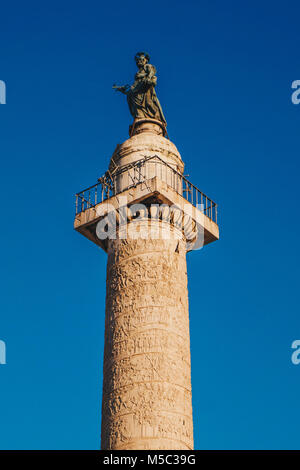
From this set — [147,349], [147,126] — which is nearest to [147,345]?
[147,349]

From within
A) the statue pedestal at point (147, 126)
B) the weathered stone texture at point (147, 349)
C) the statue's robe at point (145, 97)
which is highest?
the statue's robe at point (145, 97)

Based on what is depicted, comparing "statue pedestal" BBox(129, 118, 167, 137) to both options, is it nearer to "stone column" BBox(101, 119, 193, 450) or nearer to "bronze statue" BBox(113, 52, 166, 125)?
"bronze statue" BBox(113, 52, 166, 125)

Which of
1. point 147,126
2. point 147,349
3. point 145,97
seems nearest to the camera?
point 147,349

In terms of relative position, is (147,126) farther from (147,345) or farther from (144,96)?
(147,345)

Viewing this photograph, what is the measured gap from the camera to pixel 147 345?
15.9 meters

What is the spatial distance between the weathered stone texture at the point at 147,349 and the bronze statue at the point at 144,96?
3941 millimetres

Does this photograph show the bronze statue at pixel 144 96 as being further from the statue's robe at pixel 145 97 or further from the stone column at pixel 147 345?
the stone column at pixel 147 345

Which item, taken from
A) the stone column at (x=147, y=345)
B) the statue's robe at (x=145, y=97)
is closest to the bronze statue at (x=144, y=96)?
the statue's robe at (x=145, y=97)

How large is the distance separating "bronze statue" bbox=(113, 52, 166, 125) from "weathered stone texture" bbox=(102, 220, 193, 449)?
3941mm

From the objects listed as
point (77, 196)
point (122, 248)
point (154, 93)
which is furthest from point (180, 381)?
point (154, 93)

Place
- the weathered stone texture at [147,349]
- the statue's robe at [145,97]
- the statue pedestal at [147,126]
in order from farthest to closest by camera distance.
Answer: the statue's robe at [145,97] < the statue pedestal at [147,126] < the weathered stone texture at [147,349]

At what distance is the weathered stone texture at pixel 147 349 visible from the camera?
1519cm

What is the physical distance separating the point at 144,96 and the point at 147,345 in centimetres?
742
